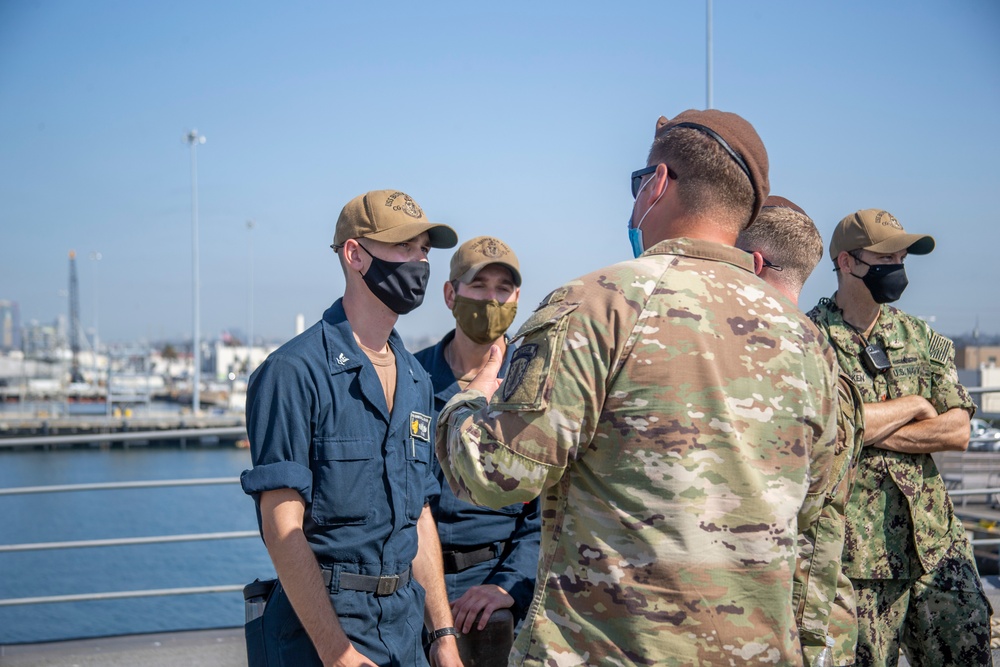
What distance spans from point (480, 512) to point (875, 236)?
176cm

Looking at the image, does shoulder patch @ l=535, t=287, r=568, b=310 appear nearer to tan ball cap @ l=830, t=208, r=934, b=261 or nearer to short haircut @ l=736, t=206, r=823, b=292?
short haircut @ l=736, t=206, r=823, b=292

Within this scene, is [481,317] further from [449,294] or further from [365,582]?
[365,582]

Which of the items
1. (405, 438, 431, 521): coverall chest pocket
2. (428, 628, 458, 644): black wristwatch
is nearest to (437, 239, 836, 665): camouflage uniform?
(405, 438, 431, 521): coverall chest pocket

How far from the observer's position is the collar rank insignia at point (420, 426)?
2.53m

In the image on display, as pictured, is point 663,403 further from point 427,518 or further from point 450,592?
point 450,592

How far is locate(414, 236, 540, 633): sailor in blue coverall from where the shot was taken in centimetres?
302

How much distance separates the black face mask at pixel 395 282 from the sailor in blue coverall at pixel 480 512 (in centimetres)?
46

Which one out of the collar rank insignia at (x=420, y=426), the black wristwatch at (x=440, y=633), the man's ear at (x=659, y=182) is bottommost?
the black wristwatch at (x=440, y=633)

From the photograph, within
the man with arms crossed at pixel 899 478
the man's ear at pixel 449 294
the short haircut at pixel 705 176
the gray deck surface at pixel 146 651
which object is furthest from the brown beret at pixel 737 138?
the gray deck surface at pixel 146 651

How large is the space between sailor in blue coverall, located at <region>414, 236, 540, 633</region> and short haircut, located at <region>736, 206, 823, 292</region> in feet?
2.98

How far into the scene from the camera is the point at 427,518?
9.07ft

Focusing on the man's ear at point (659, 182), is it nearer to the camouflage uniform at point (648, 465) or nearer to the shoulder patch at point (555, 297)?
the camouflage uniform at point (648, 465)

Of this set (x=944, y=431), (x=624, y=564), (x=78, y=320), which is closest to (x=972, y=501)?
(x=944, y=431)

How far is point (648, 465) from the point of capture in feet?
5.31
